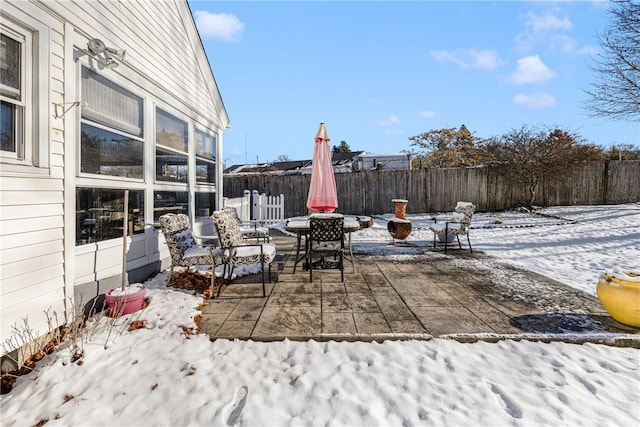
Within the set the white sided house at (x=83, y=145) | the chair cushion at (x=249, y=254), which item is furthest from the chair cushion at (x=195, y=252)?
the white sided house at (x=83, y=145)

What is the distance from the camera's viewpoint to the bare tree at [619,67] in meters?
7.84

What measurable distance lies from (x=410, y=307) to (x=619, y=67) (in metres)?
10.4

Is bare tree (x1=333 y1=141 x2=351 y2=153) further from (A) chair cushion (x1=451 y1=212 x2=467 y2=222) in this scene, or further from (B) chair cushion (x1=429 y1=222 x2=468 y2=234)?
(B) chair cushion (x1=429 y1=222 x2=468 y2=234)

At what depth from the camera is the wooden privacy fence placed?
12164 millimetres

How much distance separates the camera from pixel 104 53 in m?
3.13

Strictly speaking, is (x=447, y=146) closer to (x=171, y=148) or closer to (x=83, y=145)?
(x=171, y=148)

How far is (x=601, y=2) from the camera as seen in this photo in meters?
7.98

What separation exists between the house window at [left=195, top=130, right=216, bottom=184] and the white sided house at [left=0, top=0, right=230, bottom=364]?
64 cm

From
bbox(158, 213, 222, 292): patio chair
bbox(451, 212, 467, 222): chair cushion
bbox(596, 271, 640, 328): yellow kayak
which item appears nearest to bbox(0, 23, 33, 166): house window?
bbox(158, 213, 222, 292): patio chair

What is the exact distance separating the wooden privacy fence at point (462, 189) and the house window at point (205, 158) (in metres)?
6.72

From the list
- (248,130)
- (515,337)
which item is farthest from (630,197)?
(248,130)

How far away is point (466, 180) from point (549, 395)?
12.2 metres

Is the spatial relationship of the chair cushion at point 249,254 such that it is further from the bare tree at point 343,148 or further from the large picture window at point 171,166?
the bare tree at point 343,148

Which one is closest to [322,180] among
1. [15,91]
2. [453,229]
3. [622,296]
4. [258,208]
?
[453,229]
